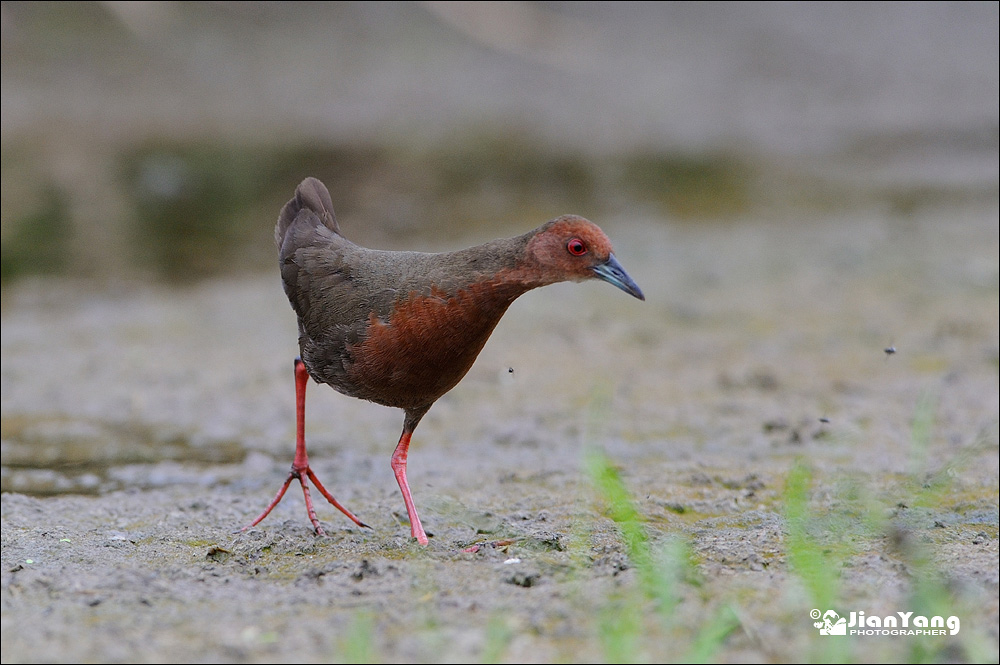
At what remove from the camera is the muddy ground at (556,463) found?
2.93 meters

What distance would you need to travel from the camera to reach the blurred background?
434 inches

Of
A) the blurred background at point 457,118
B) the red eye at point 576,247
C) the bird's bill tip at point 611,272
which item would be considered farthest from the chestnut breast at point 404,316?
the blurred background at point 457,118

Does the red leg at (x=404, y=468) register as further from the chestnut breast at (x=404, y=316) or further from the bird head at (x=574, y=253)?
the bird head at (x=574, y=253)

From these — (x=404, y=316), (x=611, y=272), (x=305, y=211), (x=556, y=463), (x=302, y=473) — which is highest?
(x=305, y=211)

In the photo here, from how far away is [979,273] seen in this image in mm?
9055

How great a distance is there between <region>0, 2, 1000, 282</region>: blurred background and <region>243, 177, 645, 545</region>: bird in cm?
540

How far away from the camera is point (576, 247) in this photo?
12.9 ft

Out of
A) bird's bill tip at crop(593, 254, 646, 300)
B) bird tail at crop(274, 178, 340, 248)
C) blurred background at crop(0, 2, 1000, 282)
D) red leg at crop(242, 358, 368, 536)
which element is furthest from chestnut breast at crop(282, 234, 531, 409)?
blurred background at crop(0, 2, 1000, 282)

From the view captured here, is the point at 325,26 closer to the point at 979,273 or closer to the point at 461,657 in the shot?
the point at 979,273

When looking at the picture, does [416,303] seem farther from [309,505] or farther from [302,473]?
[302,473]

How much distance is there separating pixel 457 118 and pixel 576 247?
11179 millimetres

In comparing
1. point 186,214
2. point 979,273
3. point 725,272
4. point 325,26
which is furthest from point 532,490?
point 325,26

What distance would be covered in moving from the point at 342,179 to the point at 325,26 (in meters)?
5.21

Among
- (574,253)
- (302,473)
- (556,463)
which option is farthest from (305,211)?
(556,463)
